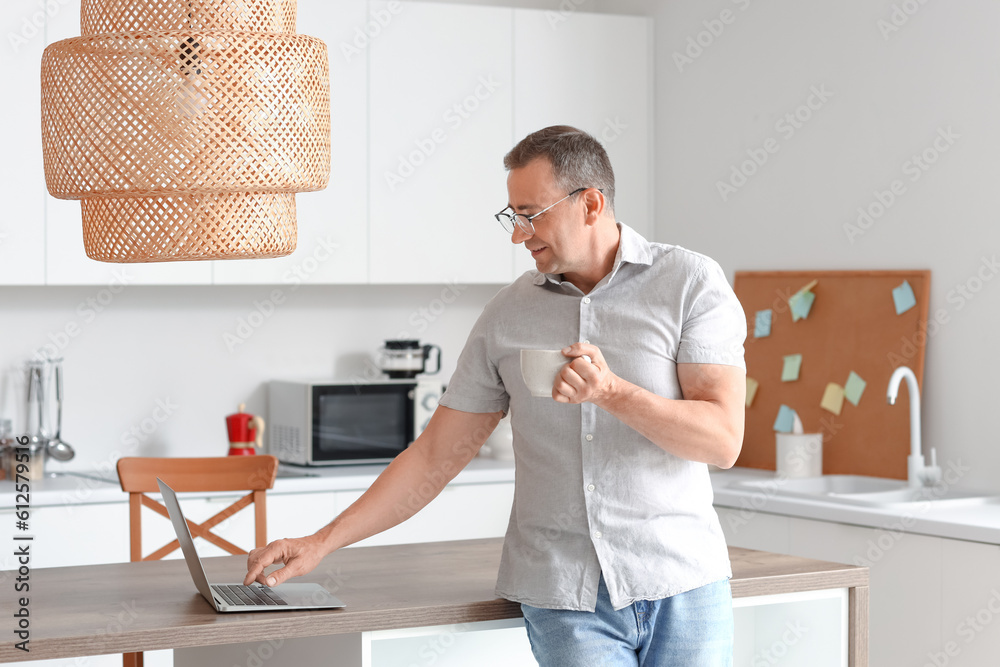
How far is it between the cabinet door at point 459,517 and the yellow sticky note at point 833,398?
102cm

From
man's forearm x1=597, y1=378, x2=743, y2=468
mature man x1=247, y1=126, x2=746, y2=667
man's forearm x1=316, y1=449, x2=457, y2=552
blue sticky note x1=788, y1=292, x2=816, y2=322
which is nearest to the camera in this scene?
man's forearm x1=597, y1=378, x2=743, y2=468

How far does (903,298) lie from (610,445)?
1993 mm

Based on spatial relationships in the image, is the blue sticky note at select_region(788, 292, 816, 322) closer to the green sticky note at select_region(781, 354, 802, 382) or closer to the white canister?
the green sticky note at select_region(781, 354, 802, 382)

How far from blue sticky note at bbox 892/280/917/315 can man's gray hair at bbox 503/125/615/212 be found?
1.92 meters

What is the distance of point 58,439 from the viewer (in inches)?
152

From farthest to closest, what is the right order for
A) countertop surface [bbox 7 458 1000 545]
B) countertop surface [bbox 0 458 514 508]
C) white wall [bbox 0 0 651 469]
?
white wall [bbox 0 0 651 469] → countertop surface [bbox 0 458 514 508] → countertop surface [bbox 7 458 1000 545]

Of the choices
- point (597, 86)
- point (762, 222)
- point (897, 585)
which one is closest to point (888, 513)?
point (897, 585)

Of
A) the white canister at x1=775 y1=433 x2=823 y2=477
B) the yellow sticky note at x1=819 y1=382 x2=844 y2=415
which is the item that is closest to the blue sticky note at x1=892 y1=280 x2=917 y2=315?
the yellow sticky note at x1=819 y1=382 x2=844 y2=415

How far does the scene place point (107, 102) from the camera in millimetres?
1490

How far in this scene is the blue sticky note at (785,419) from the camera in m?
3.85

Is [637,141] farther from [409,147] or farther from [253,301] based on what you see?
[253,301]

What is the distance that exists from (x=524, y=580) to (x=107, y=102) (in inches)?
34.8

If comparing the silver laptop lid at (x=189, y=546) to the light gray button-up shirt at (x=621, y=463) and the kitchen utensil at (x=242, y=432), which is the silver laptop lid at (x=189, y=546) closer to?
the light gray button-up shirt at (x=621, y=463)

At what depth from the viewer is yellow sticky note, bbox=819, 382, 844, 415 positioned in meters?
3.67
